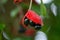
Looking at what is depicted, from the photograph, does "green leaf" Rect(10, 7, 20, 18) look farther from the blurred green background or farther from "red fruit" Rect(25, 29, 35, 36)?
"red fruit" Rect(25, 29, 35, 36)

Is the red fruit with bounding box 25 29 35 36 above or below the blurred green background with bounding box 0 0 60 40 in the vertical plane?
below

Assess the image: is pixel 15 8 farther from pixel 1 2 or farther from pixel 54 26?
pixel 54 26

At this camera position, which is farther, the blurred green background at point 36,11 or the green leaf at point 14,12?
the green leaf at point 14,12

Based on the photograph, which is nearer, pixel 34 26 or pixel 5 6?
pixel 34 26

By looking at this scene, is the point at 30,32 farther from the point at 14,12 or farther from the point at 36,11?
the point at 36,11

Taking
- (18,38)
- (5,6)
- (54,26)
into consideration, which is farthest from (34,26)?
(5,6)

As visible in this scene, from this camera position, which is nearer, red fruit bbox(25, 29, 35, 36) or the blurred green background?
the blurred green background

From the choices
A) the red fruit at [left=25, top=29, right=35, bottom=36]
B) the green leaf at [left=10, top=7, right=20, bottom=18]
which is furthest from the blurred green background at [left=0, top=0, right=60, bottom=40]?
the red fruit at [left=25, top=29, right=35, bottom=36]

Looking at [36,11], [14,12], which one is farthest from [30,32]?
[36,11]

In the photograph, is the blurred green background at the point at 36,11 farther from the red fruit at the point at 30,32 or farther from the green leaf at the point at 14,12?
the red fruit at the point at 30,32

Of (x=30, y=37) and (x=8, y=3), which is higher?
(x=8, y=3)

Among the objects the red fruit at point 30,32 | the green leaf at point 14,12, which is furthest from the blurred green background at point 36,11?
the red fruit at point 30,32
